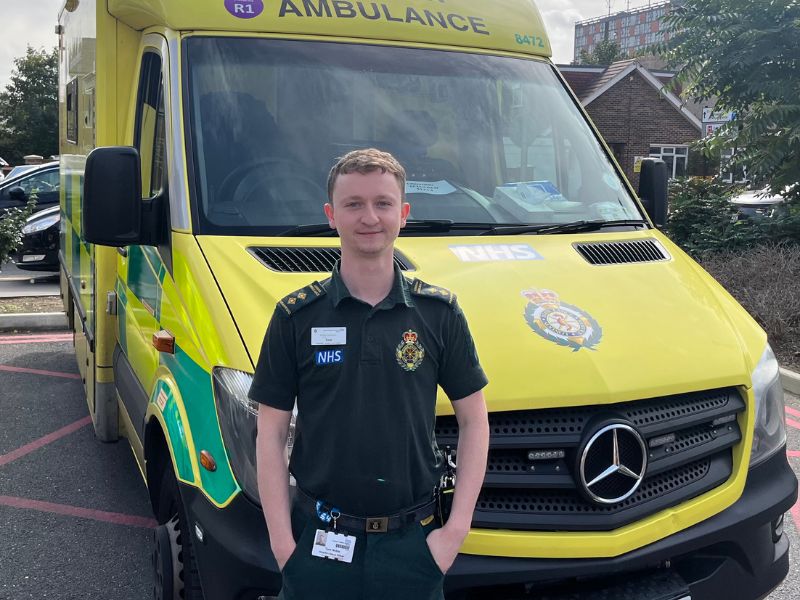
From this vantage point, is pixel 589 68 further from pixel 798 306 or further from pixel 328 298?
pixel 328 298

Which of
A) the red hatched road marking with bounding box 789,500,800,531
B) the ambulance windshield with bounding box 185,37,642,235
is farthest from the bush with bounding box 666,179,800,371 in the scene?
the ambulance windshield with bounding box 185,37,642,235

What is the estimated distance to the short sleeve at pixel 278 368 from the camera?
196 centimetres

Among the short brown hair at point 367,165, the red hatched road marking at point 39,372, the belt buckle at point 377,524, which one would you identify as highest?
the short brown hair at point 367,165

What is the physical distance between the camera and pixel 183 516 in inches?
110

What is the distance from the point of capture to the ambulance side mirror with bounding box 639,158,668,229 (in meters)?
4.14

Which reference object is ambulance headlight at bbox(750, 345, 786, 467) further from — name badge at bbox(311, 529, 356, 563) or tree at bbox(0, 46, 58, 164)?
tree at bbox(0, 46, 58, 164)

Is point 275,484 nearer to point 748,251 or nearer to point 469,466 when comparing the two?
point 469,466

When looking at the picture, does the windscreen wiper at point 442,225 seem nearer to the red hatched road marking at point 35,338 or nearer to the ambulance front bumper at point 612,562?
the ambulance front bumper at point 612,562

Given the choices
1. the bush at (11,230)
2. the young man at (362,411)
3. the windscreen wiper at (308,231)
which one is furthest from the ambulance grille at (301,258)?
the bush at (11,230)

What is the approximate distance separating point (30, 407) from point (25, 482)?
1.57m

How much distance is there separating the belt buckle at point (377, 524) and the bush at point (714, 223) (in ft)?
30.6

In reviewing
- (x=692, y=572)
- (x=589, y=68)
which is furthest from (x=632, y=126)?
(x=692, y=572)

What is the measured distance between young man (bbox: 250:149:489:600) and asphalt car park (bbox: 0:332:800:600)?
2.04 m

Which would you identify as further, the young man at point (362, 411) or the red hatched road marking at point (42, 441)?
the red hatched road marking at point (42, 441)
